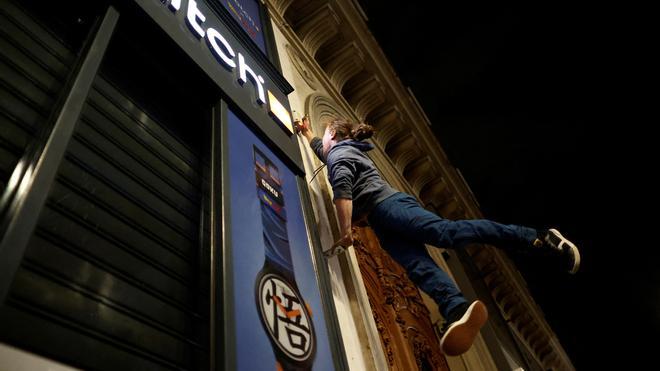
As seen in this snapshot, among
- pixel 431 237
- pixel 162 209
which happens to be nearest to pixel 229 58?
pixel 162 209

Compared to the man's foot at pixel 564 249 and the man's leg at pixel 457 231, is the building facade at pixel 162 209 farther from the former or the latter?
the man's foot at pixel 564 249

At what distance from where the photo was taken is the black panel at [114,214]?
1323 mm

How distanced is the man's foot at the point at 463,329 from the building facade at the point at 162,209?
47 centimetres

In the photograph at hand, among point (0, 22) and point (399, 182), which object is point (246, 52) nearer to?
point (0, 22)

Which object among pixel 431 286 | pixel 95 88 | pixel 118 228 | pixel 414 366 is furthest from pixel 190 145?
pixel 414 366

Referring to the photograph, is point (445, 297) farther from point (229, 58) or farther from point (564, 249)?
point (229, 58)

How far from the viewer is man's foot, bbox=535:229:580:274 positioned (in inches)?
106

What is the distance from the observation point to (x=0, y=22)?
175 centimetres

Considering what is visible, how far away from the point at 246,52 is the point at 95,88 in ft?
5.02

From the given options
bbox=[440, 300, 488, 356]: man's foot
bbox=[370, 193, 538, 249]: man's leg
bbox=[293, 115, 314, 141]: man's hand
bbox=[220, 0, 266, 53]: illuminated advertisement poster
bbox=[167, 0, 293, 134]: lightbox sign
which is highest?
bbox=[220, 0, 266, 53]: illuminated advertisement poster

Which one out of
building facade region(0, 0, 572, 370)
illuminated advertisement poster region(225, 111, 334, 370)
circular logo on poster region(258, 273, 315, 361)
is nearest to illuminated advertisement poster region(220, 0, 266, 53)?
building facade region(0, 0, 572, 370)

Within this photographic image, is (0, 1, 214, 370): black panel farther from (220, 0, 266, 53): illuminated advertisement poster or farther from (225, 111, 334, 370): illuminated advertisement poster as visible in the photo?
(220, 0, 266, 53): illuminated advertisement poster

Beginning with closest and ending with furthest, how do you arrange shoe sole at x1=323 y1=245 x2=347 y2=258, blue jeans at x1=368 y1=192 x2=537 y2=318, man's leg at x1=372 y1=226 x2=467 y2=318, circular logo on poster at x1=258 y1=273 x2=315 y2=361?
circular logo on poster at x1=258 y1=273 x2=315 y2=361 < man's leg at x1=372 y1=226 x2=467 y2=318 < blue jeans at x1=368 y1=192 x2=537 y2=318 < shoe sole at x1=323 y1=245 x2=347 y2=258

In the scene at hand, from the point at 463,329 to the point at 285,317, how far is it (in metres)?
1.00
